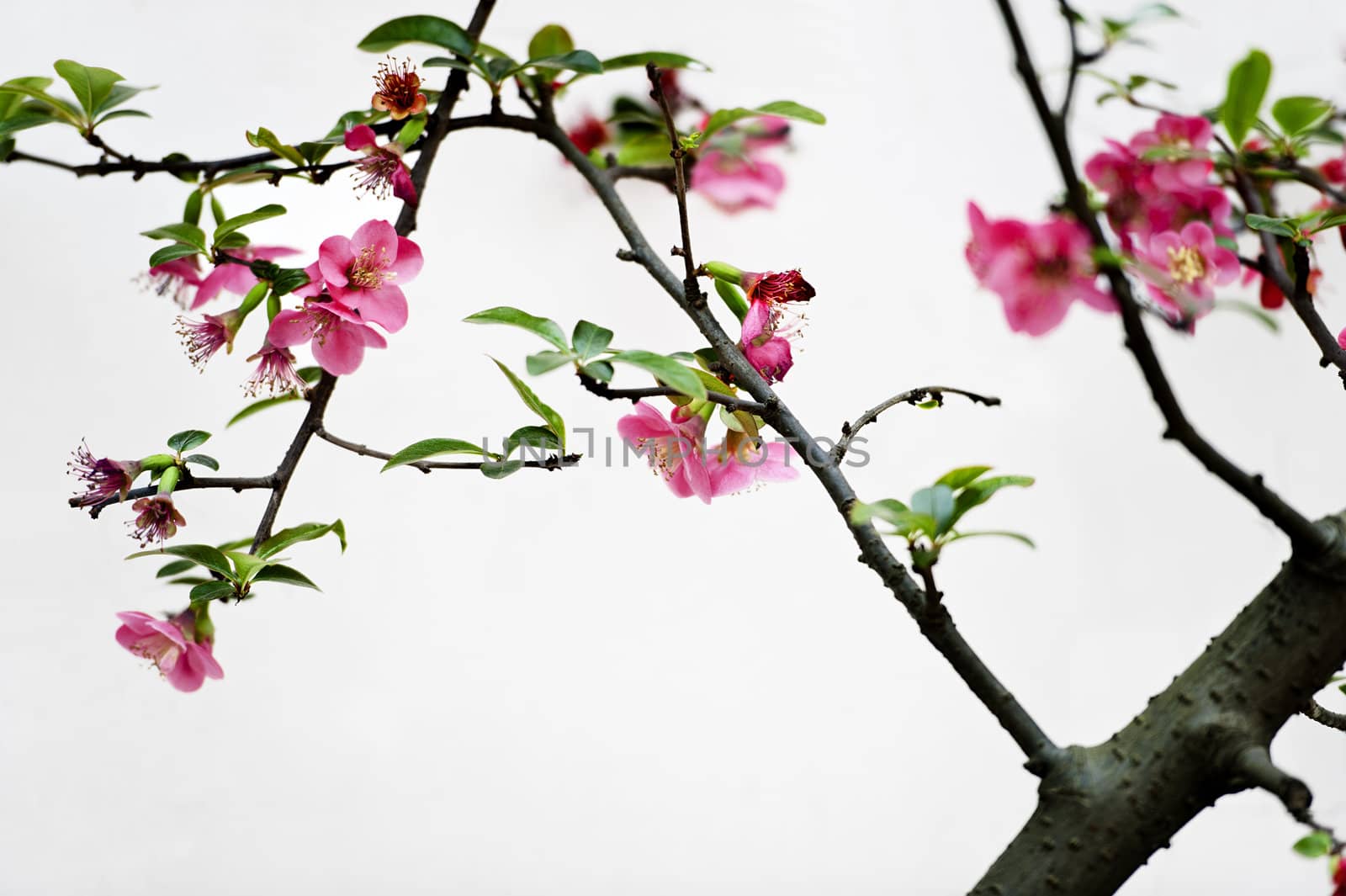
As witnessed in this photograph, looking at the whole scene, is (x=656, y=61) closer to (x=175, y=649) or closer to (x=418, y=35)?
(x=418, y=35)

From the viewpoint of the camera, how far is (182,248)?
2.35 ft

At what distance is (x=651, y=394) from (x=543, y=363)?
0.08 metres

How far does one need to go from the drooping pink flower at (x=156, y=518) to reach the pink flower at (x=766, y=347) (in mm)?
366

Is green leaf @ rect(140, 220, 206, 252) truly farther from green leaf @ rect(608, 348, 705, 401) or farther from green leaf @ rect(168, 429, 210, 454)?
green leaf @ rect(608, 348, 705, 401)

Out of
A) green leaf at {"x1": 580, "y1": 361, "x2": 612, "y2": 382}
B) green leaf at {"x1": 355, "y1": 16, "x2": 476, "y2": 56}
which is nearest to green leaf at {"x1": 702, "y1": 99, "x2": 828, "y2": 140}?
green leaf at {"x1": 355, "y1": 16, "x2": 476, "y2": 56}

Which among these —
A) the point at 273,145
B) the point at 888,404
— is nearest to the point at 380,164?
the point at 273,145

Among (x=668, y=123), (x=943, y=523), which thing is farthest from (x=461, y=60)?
(x=943, y=523)

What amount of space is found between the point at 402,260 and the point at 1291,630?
55cm

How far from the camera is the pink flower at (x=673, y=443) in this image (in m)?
0.67

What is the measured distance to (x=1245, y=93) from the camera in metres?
0.61

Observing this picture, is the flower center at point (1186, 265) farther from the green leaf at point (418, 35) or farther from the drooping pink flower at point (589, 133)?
the drooping pink flower at point (589, 133)

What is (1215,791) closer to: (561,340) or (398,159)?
(561,340)

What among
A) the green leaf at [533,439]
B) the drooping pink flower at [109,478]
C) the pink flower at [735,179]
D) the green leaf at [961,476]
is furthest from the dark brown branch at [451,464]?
the pink flower at [735,179]

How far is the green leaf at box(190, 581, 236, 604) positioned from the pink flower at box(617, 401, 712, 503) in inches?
9.8
